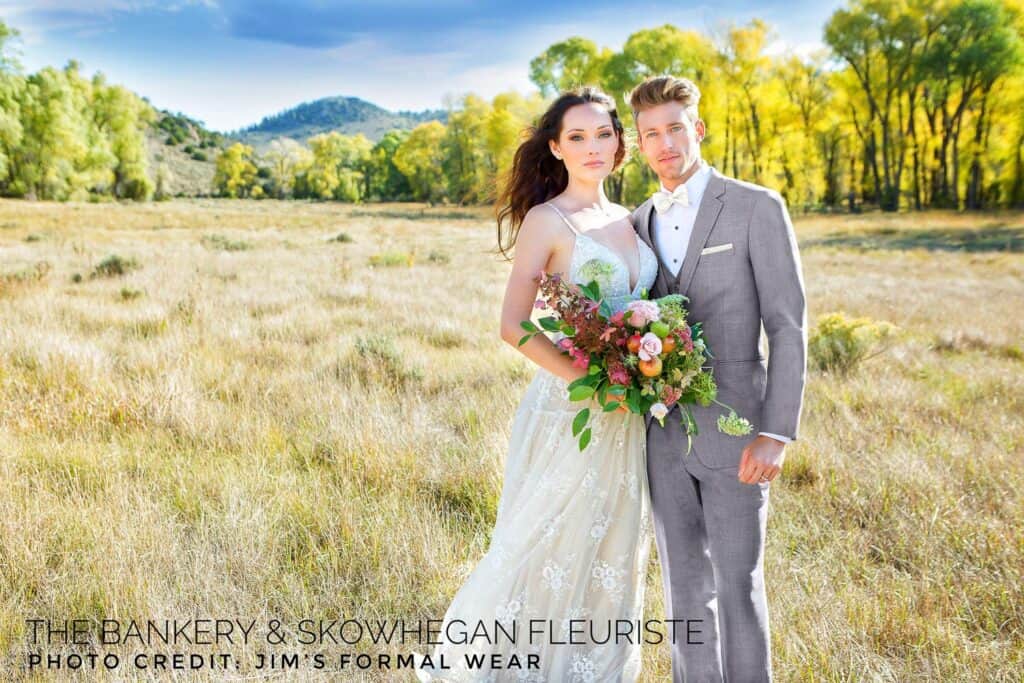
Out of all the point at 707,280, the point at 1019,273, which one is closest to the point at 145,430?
the point at 707,280

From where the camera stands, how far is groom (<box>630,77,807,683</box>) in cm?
220

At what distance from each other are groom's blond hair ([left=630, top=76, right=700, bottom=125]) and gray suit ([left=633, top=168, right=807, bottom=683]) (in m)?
0.30

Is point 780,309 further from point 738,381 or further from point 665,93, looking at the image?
point 665,93

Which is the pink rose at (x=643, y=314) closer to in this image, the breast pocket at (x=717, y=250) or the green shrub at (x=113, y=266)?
the breast pocket at (x=717, y=250)

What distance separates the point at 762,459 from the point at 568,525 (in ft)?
2.94

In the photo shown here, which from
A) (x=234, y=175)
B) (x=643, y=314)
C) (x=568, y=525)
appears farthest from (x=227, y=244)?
(x=234, y=175)

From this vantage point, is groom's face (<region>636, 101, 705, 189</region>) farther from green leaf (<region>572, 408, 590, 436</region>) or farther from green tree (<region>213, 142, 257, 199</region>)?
green tree (<region>213, 142, 257, 199</region>)

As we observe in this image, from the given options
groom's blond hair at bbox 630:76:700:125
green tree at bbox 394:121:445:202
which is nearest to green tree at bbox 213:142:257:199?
green tree at bbox 394:121:445:202

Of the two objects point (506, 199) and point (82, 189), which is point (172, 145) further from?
point (506, 199)

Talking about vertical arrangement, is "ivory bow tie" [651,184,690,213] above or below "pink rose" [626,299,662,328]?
above

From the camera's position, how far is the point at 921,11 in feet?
106

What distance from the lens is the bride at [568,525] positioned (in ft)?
8.76

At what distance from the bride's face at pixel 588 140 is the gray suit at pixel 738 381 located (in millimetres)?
532

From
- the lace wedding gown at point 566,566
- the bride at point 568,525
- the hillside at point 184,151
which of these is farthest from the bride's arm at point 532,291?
the hillside at point 184,151
